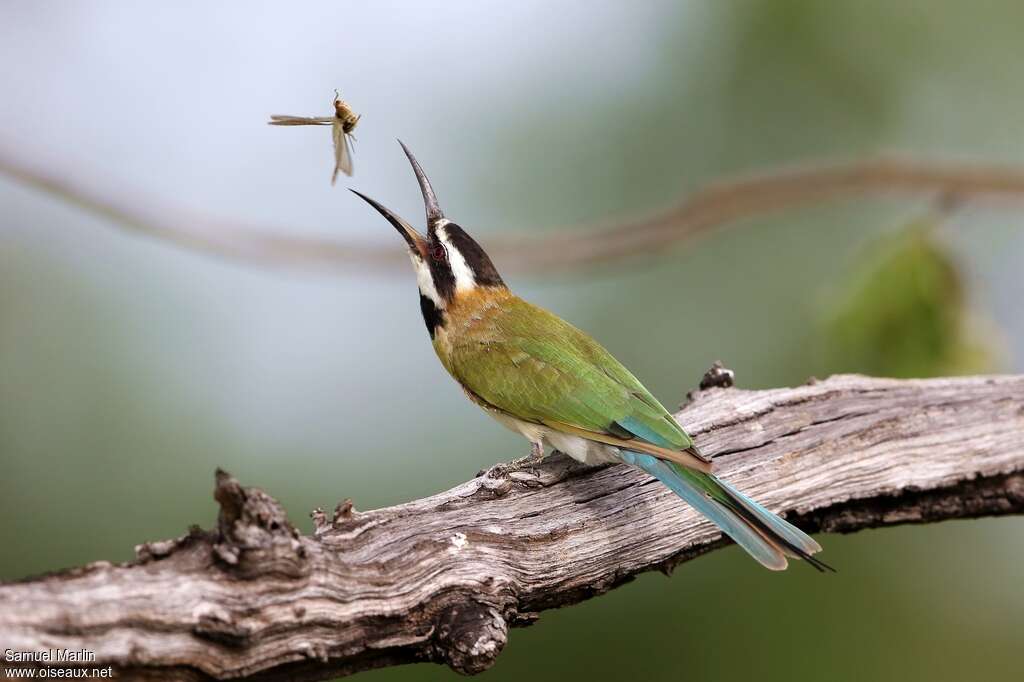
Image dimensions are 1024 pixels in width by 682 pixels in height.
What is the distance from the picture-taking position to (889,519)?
Result: 13.8 ft

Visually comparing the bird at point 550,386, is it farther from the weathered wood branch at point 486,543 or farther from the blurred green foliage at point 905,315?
the blurred green foliage at point 905,315

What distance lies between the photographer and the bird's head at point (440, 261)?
4770 mm

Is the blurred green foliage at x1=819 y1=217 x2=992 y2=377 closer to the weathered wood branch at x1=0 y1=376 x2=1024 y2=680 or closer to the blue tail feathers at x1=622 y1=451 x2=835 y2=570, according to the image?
the weathered wood branch at x1=0 y1=376 x2=1024 y2=680

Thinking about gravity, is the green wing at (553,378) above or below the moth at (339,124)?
below

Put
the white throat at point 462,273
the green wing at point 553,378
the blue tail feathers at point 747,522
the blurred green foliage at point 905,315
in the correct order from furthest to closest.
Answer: the blurred green foliage at point 905,315, the white throat at point 462,273, the green wing at point 553,378, the blue tail feathers at point 747,522

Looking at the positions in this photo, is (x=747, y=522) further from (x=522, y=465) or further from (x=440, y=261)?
(x=440, y=261)

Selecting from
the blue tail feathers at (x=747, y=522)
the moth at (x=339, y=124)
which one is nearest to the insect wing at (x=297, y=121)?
the moth at (x=339, y=124)

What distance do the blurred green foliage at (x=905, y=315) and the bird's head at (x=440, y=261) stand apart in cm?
152

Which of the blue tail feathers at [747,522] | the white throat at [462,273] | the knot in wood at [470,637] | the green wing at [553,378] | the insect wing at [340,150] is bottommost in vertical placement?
the knot in wood at [470,637]

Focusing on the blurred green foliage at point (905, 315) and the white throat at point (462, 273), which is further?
the blurred green foliage at point (905, 315)

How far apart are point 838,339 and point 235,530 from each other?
3.11 meters

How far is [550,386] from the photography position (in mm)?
4176

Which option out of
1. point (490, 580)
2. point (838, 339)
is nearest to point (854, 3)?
point (838, 339)

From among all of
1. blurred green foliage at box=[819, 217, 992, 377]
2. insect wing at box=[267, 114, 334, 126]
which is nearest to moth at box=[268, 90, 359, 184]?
insect wing at box=[267, 114, 334, 126]
